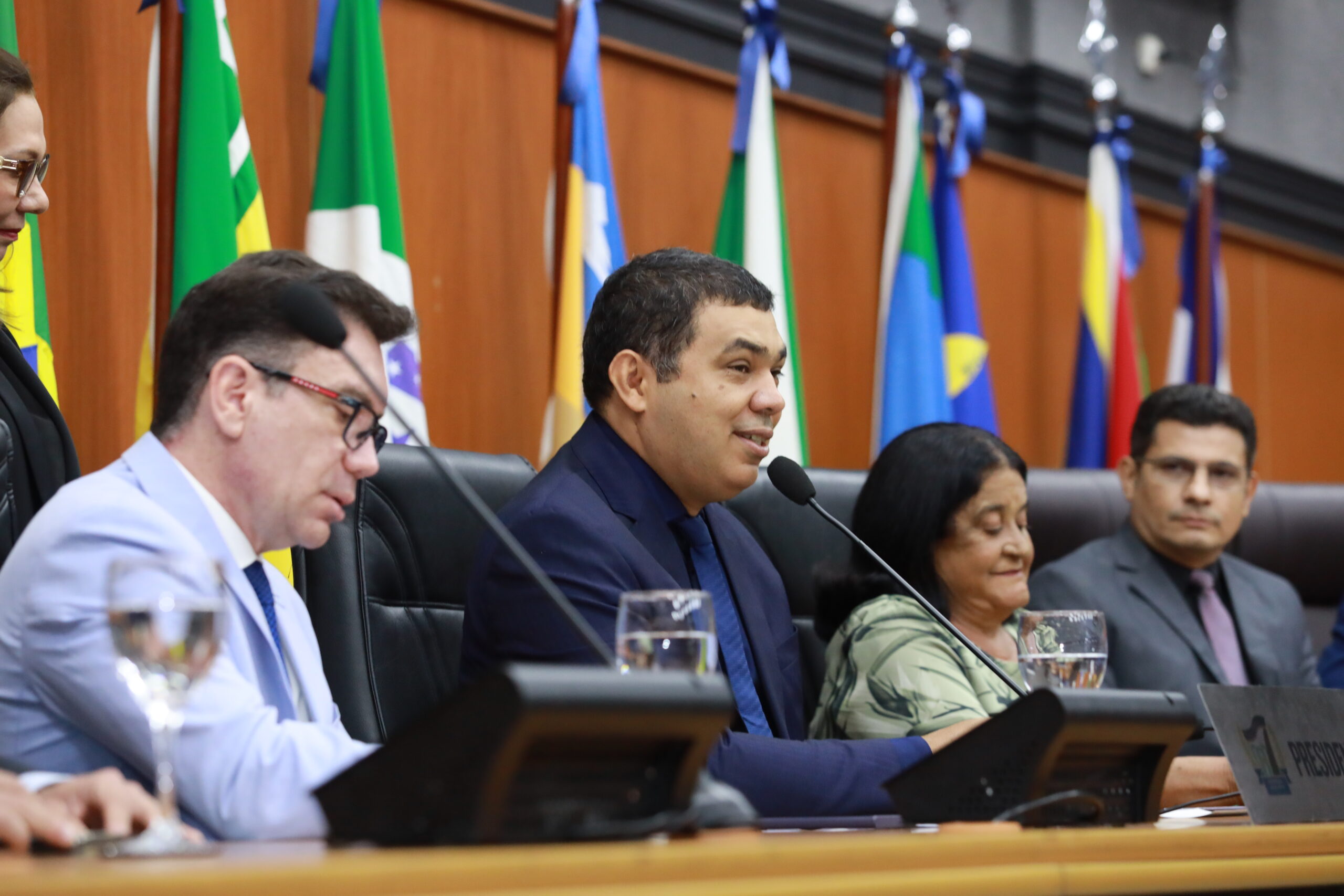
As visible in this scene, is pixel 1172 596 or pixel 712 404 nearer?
pixel 712 404

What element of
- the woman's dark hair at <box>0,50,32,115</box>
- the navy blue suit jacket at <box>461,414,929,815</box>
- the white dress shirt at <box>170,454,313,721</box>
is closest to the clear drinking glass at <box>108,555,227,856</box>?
the white dress shirt at <box>170,454,313,721</box>

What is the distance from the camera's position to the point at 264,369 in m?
1.49

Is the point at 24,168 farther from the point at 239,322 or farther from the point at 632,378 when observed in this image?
the point at 632,378

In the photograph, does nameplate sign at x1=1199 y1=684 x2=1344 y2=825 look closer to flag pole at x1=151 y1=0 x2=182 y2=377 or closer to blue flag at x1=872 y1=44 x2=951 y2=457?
flag pole at x1=151 y1=0 x2=182 y2=377

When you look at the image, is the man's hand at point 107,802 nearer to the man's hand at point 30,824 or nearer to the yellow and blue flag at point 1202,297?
the man's hand at point 30,824

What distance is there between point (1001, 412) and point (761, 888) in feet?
14.2

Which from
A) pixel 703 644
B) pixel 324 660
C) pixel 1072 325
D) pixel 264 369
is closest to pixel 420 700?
pixel 324 660

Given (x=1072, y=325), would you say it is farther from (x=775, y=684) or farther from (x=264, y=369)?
(x=264, y=369)

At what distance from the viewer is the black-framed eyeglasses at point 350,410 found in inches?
58.8

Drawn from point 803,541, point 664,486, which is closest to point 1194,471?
point 803,541

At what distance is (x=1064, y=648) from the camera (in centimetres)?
161

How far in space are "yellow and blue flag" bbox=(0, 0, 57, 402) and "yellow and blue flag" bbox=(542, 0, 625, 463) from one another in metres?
1.11

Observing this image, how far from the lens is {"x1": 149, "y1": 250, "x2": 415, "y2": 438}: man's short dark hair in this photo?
1.50 metres

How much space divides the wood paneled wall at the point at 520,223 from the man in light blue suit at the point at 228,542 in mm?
1626
